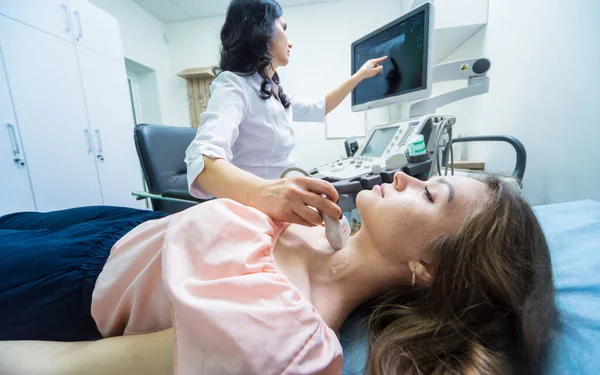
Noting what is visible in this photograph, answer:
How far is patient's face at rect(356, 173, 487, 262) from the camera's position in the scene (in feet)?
2.18

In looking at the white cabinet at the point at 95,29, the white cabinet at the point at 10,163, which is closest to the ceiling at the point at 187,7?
the white cabinet at the point at 95,29

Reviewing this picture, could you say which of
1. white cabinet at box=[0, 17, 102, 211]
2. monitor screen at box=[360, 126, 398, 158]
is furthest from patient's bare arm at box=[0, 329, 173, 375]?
white cabinet at box=[0, 17, 102, 211]

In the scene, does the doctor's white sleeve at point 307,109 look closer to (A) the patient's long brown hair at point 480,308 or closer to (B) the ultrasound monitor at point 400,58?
(B) the ultrasound monitor at point 400,58

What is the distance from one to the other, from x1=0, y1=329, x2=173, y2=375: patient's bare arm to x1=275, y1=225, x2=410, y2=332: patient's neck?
300 mm

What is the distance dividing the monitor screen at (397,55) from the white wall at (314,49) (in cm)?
184

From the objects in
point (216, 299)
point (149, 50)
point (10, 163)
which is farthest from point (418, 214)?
point (149, 50)

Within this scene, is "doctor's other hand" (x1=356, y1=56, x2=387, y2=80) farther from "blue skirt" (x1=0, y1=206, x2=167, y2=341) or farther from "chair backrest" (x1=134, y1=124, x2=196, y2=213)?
"blue skirt" (x1=0, y1=206, x2=167, y2=341)

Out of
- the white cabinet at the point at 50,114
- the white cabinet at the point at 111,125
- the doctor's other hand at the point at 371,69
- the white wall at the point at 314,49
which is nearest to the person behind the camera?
the doctor's other hand at the point at 371,69

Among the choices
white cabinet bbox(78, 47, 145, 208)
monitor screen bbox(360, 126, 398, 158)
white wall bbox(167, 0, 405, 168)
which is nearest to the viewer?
monitor screen bbox(360, 126, 398, 158)

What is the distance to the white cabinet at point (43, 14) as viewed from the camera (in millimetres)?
1827

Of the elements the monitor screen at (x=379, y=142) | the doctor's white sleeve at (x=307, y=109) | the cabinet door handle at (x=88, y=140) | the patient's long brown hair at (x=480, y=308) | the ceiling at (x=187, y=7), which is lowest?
the patient's long brown hair at (x=480, y=308)

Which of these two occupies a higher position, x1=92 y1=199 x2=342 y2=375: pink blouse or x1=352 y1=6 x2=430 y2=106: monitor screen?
x1=352 y1=6 x2=430 y2=106: monitor screen

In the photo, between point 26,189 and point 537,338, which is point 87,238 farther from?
point 26,189

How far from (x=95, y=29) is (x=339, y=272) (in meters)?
3.16
